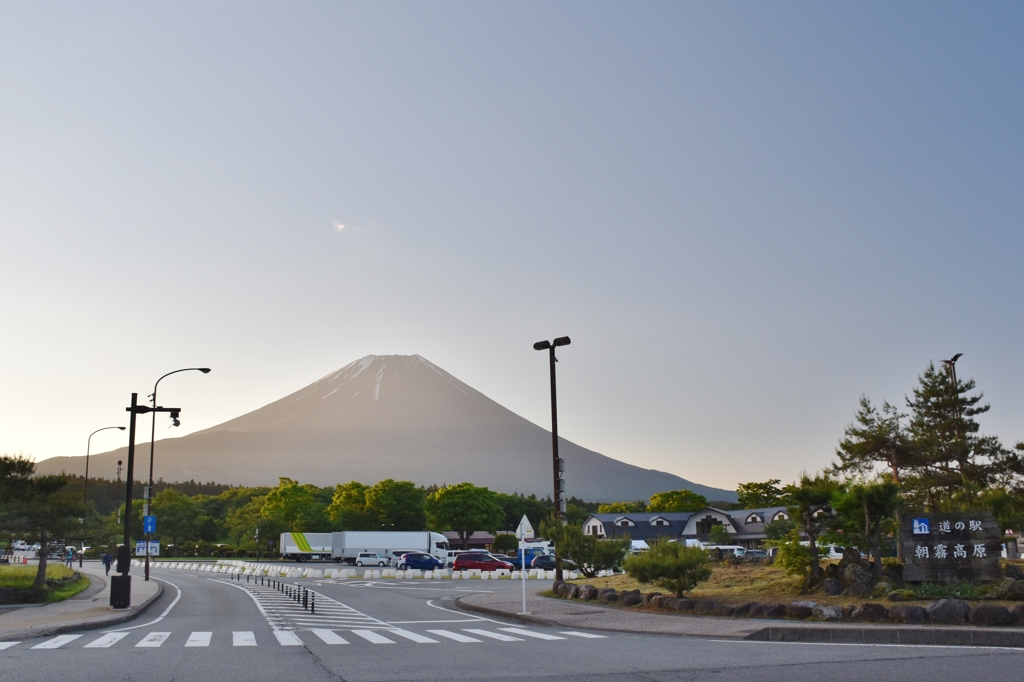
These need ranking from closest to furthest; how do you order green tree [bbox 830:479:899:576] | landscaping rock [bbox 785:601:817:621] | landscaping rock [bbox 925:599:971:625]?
landscaping rock [bbox 925:599:971:625] < landscaping rock [bbox 785:601:817:621] < green tree [bbox 830:479:899:576]

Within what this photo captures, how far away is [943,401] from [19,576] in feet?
158

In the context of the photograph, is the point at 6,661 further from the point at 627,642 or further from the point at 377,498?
the point at 377,498

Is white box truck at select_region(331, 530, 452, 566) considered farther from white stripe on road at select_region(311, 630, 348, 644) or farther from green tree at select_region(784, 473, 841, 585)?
white stripe on road at select_region(311, 630, 348, 644)

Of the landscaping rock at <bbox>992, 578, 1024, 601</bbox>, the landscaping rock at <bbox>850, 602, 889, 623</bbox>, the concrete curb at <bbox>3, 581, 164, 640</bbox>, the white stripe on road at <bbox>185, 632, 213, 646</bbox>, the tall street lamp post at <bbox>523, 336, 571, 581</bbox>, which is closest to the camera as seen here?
the white stripe on road at <bbox>185, 632, 213, 646</bbox>

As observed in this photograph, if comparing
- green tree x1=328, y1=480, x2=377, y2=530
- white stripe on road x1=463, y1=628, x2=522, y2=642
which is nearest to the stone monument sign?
white stripe on road x1=463, y1=628, x2=522, y2=642

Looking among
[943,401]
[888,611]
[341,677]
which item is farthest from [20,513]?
[943,401]

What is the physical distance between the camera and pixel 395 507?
110875 mm

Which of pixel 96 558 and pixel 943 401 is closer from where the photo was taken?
pixel 943 401

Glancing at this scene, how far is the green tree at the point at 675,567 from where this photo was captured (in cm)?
2206

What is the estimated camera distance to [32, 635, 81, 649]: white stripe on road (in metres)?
14.5

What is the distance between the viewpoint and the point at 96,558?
98.2 meters

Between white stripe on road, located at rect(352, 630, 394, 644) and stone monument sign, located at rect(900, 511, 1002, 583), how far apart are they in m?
13.5


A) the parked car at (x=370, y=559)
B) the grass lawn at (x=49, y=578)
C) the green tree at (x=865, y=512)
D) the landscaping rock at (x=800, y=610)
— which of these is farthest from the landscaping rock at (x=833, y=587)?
the parked car at (x=370, y=559)

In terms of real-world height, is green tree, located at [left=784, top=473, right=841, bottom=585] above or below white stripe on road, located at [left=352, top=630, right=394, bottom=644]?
above
